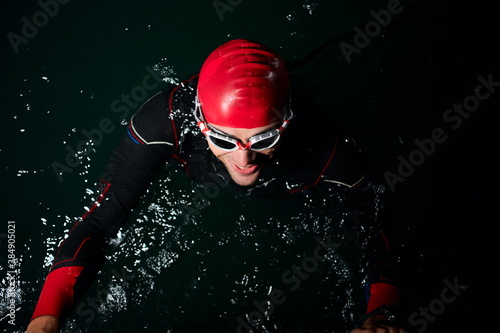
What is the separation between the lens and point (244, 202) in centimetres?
367

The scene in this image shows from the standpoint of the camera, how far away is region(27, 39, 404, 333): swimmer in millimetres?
2033

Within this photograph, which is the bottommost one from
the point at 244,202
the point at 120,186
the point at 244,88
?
the point at 244,202

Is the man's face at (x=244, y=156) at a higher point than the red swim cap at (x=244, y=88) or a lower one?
lower

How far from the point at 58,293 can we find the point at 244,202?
1.87 meters

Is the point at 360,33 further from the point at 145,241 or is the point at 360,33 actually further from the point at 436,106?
the point at 145,241

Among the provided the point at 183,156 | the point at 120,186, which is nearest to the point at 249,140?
the point at 183,156

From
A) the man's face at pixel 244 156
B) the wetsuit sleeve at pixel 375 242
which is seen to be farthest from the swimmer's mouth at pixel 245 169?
the wetsuit sleeve at pixel 375 242

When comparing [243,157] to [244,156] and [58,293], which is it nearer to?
[244,156]

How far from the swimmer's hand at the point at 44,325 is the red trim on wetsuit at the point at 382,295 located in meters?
1.93

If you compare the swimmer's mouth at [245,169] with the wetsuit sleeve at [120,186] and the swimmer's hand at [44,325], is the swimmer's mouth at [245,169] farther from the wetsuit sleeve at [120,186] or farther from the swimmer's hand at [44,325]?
the swimmer's hand at [44,325]

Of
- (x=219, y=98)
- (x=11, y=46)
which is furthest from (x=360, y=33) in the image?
(x=11, y=46)

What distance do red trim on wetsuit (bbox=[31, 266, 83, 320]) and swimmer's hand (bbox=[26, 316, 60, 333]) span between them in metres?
0.02

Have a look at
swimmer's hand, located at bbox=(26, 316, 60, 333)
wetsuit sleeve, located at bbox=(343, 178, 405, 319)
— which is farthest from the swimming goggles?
swimmer's hand, located at bbox=(26, 316, 60, 333)

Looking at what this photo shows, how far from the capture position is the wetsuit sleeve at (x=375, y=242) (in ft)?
8.20
